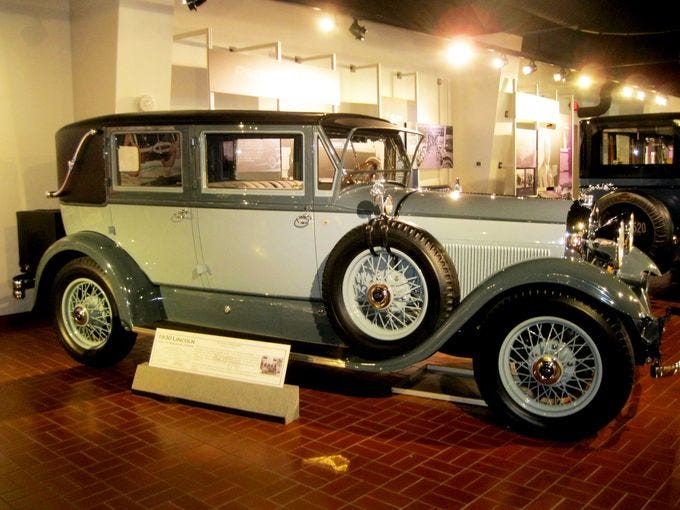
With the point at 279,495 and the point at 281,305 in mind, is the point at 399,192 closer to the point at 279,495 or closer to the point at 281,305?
the point at 281,305

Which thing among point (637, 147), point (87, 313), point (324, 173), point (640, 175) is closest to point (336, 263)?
point (324, 173)

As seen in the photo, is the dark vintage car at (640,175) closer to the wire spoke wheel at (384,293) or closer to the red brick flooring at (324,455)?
the red brick flooring at (324,455)

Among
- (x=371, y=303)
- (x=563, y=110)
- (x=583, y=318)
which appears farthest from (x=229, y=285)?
(x=563, y=110)

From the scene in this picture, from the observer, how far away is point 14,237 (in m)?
7.39

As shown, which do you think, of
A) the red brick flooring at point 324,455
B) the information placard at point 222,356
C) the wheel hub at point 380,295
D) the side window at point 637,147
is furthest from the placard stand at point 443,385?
the side window at point 637,147

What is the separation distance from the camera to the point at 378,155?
212 inches

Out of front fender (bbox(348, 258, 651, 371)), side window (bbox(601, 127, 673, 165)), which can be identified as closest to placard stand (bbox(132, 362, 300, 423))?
front fender (bbox(348, 258, 651, 371))

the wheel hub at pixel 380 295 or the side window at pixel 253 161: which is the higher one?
the side window at pixel 253 161

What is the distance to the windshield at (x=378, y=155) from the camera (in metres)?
5.00

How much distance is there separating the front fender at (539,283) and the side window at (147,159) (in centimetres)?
225

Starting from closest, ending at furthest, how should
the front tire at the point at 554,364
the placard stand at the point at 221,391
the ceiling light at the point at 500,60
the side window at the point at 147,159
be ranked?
the front tire at the point at 554,364
the placard stand at the point at 221,391
the side window at the point at 147,159
the ceiling light at the point at 500,60

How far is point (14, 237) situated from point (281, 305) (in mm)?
4111

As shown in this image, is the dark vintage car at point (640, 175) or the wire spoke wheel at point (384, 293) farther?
the dark vintage car at point (640, 175)

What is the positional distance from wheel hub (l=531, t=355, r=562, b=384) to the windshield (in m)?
1.81
